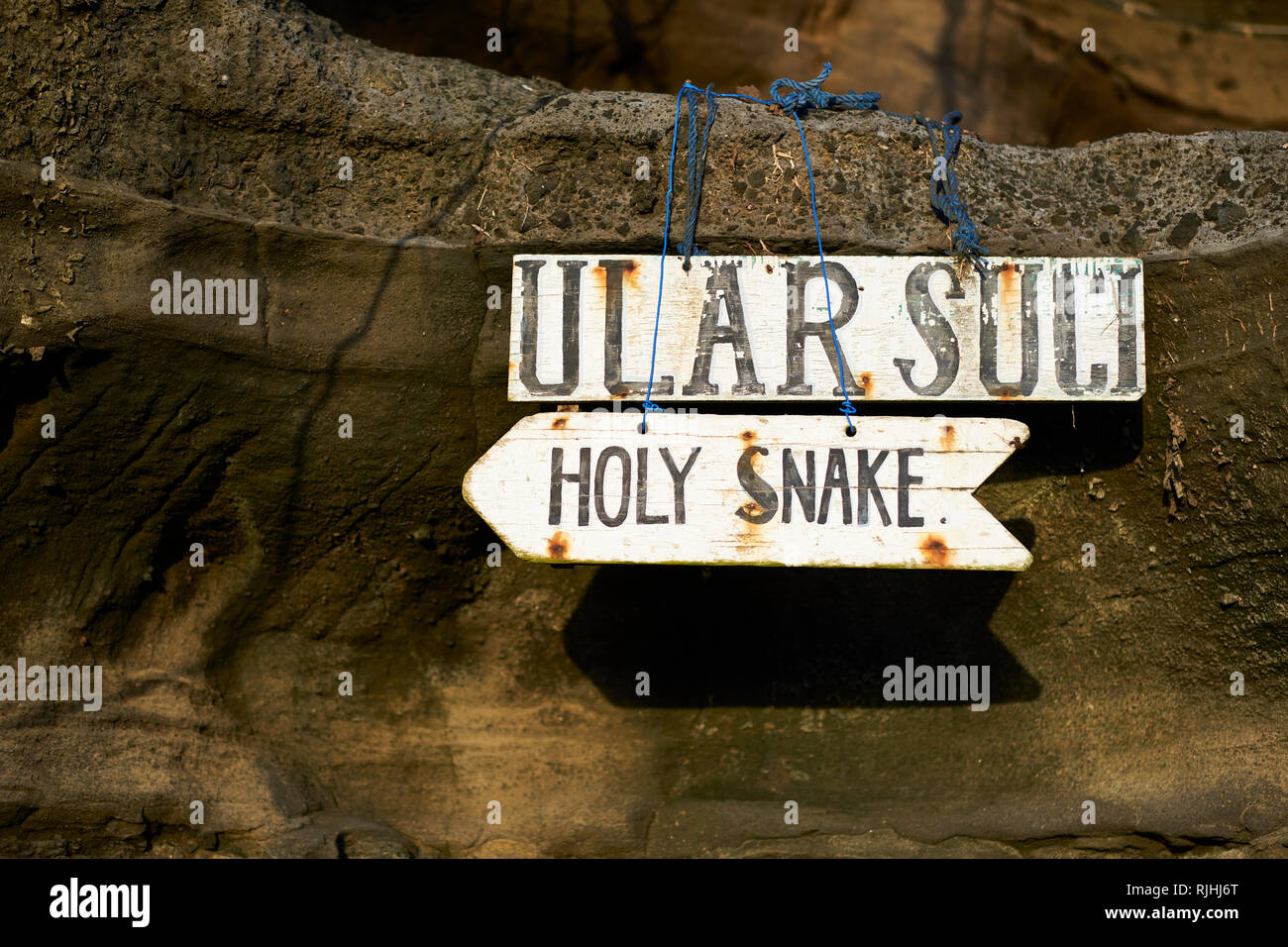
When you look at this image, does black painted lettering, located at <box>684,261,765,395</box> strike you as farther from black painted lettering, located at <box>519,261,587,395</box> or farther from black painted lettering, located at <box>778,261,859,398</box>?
black painted lettering, located at <box>519,261,587,395</box>

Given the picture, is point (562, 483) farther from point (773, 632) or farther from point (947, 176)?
point (947, 176)

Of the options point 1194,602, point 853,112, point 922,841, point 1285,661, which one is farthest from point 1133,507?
point 853,112

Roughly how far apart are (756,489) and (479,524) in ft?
3.85

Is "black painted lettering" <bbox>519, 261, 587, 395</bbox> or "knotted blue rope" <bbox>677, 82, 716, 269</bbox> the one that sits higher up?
"knotted blue rope" <bbox>677, 82, 716, 269</bbox>

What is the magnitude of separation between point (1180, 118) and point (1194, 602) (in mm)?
3571

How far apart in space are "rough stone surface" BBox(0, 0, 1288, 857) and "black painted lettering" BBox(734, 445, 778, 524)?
0.89 m

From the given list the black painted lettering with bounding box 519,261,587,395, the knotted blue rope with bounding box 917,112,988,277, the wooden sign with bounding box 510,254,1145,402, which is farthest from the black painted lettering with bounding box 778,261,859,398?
the black painted lettering with bounding box 519,261,587,395

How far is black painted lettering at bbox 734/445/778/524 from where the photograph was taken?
89.6 inches

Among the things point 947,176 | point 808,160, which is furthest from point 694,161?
point 947,176

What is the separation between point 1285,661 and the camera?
301 cm

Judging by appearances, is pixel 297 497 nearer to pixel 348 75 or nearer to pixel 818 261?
pixel 348 75

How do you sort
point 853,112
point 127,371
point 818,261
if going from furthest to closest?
point 853,112
point 127,371
point 818,261

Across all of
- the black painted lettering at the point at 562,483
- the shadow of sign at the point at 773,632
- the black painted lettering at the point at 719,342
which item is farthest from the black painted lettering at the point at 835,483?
the shadow of sign at the point at 773,632

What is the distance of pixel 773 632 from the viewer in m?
3.21
